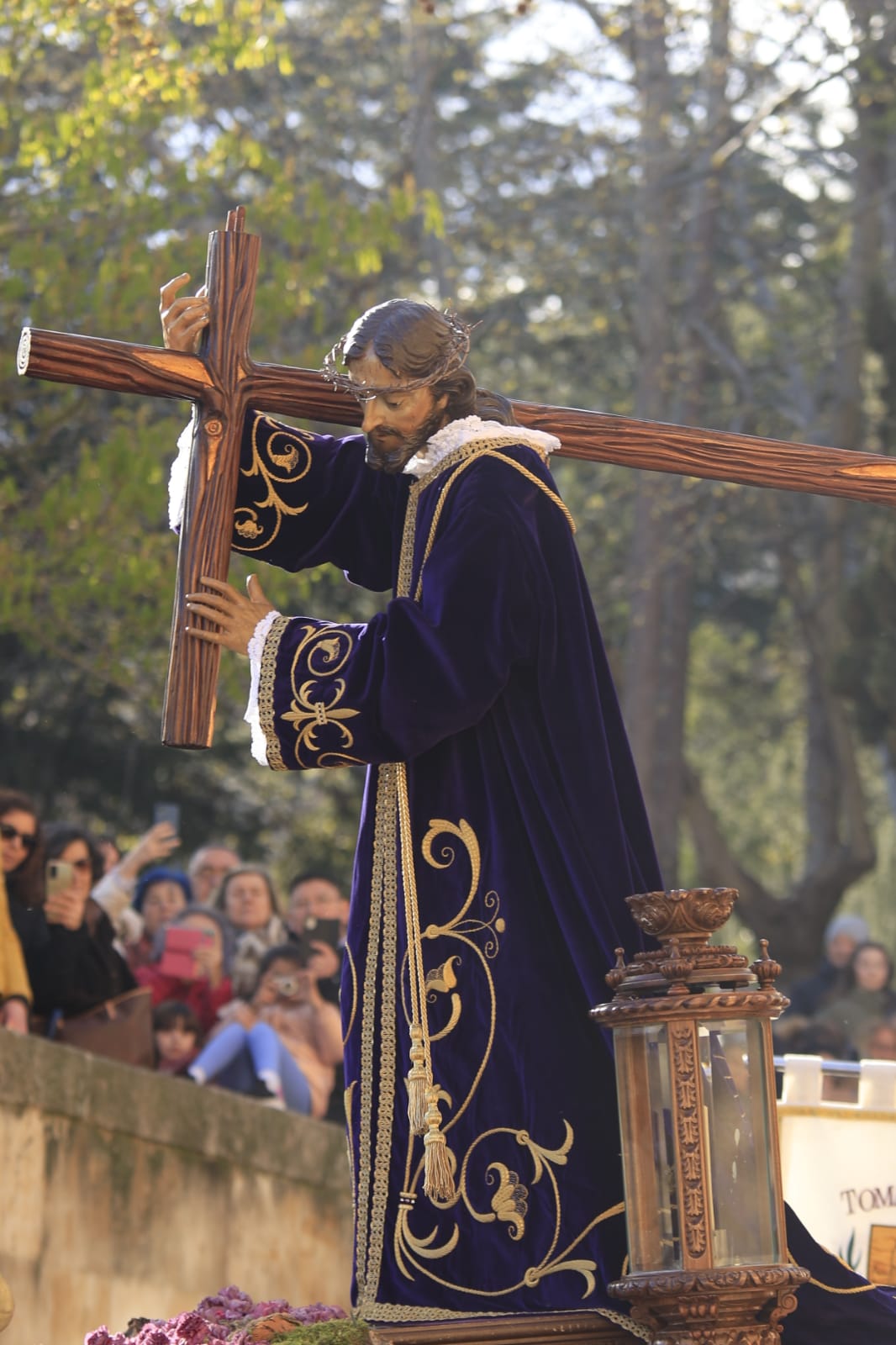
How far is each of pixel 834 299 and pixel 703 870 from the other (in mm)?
5142

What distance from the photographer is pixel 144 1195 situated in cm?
755

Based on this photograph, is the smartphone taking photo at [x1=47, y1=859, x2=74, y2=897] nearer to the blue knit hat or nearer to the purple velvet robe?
the blue knit hat

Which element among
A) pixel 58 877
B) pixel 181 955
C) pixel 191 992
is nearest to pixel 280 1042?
pixel 191 992

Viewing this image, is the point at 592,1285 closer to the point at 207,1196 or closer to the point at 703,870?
the point at 207,1196

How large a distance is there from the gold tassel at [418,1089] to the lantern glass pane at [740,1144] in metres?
0.54

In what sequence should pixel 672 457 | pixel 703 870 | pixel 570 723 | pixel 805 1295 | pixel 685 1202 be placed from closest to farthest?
1. pixel 685 1202
2. pixel 805 1295
3. pixel 570 723
4. pixel 672 457
5. pixel 703 870

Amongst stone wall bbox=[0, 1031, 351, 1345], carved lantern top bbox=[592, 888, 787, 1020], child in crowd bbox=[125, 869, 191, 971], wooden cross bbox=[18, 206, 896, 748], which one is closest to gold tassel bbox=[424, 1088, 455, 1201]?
carved lantern top bbox=[592, 888, 787, 1020]

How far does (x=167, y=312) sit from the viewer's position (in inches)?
175

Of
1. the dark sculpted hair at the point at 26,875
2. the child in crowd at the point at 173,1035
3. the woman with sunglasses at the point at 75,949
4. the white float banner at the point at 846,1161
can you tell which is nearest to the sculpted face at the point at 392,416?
the white float banner at the point at 846,1161

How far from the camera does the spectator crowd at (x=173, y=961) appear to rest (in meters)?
7.59

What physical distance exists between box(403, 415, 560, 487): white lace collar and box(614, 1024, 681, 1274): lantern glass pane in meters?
1.17

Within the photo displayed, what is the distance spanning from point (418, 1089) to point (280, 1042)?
485 centimetres

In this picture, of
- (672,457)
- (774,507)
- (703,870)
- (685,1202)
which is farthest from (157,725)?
(685,1202)

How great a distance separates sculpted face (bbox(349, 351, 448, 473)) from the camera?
4238mm
